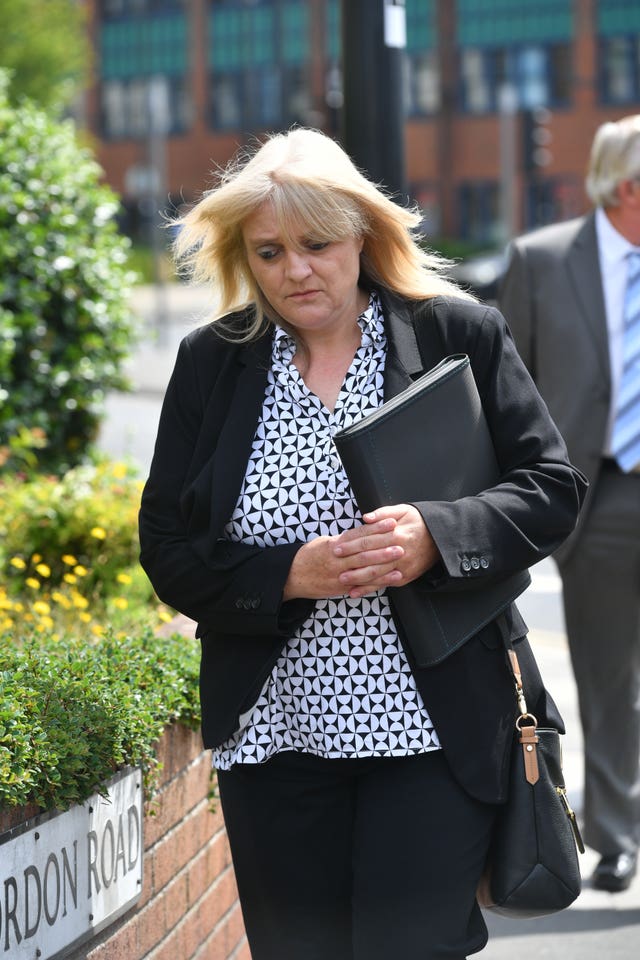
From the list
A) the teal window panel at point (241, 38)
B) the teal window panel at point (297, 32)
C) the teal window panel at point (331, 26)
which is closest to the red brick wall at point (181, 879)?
the teal window panel at point (331, 26)

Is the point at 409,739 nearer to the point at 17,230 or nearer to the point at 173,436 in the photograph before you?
the point at 173,436

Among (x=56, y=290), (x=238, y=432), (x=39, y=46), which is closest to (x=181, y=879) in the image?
(x=238, y=432)

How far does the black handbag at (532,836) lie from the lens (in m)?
2.74

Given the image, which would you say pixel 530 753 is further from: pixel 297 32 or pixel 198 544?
pixel 297 32

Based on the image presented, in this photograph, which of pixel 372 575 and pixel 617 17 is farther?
pixel 617 17

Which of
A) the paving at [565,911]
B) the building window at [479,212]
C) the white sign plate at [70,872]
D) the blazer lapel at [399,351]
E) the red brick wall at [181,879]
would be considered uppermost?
the building window at [479,212]

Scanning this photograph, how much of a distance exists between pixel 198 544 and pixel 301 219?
613 millimetres

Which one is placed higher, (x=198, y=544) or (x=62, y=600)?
(x=198, y=544)

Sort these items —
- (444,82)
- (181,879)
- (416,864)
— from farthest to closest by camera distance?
(444,82) → (181,879) → (416,864)

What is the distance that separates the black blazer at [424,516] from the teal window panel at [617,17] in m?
49.7

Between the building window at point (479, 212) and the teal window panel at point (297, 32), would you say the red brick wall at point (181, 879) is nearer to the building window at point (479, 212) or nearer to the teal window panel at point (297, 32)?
the building window at point (479, 212)

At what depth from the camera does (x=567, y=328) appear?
4699mm

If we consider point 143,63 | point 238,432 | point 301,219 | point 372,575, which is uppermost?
point 143,63

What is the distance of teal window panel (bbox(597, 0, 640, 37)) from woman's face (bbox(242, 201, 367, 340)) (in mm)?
49677
